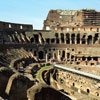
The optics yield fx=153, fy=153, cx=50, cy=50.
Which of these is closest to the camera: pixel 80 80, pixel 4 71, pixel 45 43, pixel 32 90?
pixel 32 90

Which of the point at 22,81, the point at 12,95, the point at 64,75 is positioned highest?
the point at 22,81

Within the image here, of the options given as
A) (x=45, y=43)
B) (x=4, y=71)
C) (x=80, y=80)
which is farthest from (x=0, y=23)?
(x=4, y=71)

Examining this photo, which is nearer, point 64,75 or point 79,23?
point 64,75

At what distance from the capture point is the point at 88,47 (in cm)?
3966

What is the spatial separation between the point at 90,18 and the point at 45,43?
16852 mm

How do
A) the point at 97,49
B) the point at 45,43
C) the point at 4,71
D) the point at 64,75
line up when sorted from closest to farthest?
the point at 4,71, the point at 64,75, the point at 97,49, the point at 45,43

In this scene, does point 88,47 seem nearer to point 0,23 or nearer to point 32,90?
point 0,23

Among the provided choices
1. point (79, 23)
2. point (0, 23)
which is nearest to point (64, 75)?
point (0, 23)

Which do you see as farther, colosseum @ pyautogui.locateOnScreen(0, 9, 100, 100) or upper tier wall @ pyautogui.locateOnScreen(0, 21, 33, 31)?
upper tier wall @ pyautogui.locateOnScreen(0, 21, 33, 31)

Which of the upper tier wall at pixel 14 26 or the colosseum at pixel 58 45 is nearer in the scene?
the colosseum at pixel 58 45

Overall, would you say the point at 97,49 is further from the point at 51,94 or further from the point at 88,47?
the point at 51,94

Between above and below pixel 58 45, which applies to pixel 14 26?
above

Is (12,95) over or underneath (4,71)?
underneath

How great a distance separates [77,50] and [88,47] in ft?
10.8
